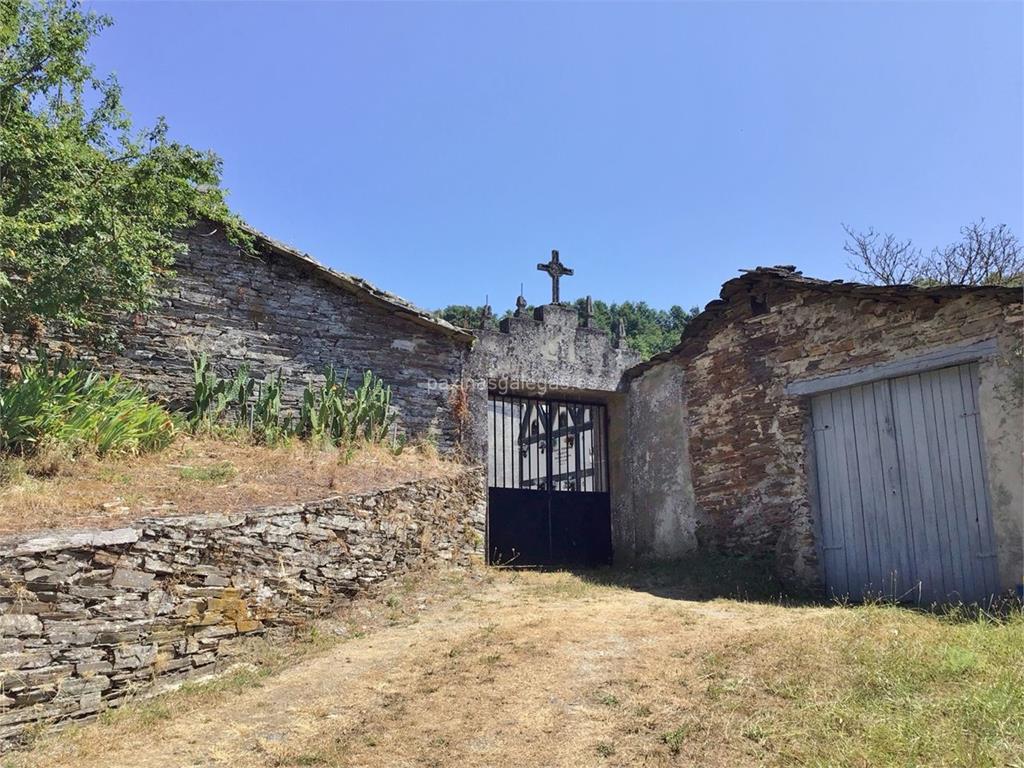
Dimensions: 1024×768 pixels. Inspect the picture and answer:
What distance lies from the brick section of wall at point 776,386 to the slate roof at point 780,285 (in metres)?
0.08

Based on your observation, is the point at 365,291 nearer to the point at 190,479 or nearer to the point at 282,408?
the point at 282,408

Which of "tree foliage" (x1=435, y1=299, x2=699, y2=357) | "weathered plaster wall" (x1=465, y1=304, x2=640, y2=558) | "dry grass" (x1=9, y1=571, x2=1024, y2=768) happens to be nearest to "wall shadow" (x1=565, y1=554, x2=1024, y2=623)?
"dry grass" (x1=9, y1=571, x2=1024, y2=768)

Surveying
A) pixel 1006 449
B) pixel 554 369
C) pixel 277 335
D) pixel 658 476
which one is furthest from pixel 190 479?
pixel 1006 449

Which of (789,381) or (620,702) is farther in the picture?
(789,381)

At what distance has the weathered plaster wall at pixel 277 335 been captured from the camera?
974cm

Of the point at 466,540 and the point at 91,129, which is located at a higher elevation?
the point at 91,129

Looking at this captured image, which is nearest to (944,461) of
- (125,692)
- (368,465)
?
(368,465)

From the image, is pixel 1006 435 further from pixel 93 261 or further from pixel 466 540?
pixel 93 261

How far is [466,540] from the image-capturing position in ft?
32.4

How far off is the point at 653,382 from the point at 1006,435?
16.6 feet

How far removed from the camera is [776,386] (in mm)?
9312

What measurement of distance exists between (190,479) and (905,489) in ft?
24.4

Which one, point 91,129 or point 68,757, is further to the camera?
point 91,129

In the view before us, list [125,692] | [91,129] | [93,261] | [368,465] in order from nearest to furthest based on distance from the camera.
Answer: [125,692], [93,261], [91,129], [368,465]
